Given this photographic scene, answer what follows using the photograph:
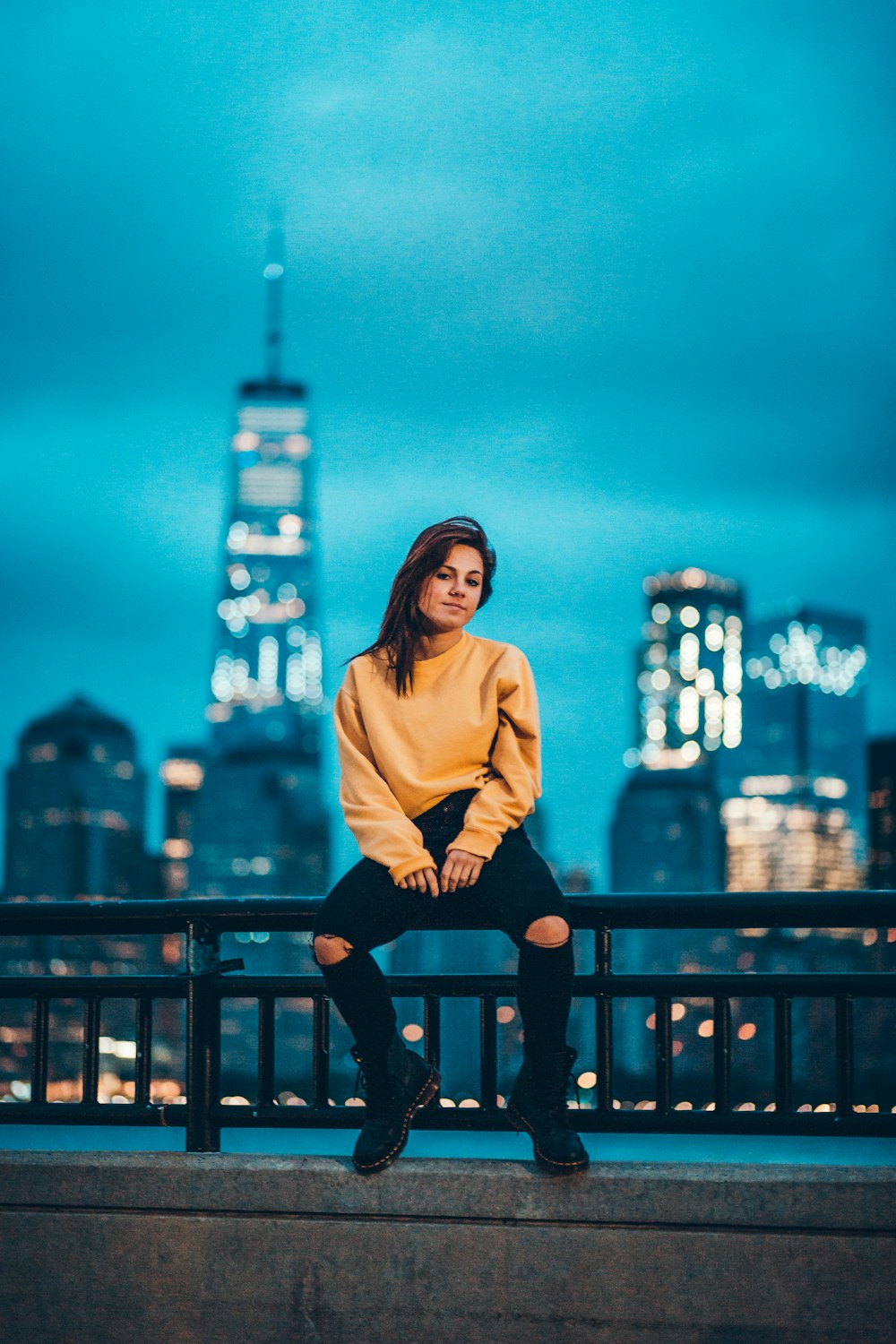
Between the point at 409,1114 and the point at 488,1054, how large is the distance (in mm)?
321

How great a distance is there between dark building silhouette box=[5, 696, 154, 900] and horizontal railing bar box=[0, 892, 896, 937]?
147m

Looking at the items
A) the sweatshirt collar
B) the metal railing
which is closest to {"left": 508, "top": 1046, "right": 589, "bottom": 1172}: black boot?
the metal railing

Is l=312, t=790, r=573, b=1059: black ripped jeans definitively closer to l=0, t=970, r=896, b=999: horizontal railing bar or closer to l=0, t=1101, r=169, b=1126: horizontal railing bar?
l=0, t=970, r=896, b=999: horizontal railing bar

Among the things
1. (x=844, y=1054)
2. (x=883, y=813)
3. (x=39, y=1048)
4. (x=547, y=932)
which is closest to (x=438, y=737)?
(x=547, y=932)

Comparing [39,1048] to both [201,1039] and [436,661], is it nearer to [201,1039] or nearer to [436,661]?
[201,1039]

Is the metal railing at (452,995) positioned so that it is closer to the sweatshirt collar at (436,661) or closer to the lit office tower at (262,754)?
the sweatshirt collar at (436,661)

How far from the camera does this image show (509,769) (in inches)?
176

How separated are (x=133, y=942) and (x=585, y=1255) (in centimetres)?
13404

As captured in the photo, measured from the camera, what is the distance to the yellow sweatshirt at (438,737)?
14.7 ft

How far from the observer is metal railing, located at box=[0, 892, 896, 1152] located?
453cm

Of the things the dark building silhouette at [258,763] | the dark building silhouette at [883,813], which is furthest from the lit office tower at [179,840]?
the dark building silhouette at [883,813]

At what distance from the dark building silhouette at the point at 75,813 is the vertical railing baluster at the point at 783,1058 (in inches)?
5806

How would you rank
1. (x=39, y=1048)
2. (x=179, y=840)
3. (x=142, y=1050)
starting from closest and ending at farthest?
(x=142, y=1050), (x=39, y=1048), (x=179, y=840)

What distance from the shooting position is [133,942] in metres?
133
